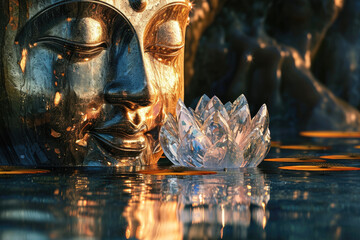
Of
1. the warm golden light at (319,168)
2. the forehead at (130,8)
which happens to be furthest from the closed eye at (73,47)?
the warm golden light at (319,168)

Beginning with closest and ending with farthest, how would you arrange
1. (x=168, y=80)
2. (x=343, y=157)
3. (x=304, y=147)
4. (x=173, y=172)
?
1. (x=173, y=172)
2. (x=168, y=80)
3. (x=343, y=157)
4. (x=304, y=147)

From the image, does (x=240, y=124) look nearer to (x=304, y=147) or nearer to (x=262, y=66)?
(x=304, y=147)

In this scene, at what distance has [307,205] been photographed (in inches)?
56.8

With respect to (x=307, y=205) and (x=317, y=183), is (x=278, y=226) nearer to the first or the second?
(x=307, y=205)

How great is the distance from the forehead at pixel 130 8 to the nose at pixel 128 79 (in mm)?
68

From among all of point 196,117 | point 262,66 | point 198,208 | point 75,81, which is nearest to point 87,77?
point 75,81

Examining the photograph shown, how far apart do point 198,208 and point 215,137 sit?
78cm

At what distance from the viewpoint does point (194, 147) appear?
7.17ft

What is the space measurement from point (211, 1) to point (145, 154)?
301 cm

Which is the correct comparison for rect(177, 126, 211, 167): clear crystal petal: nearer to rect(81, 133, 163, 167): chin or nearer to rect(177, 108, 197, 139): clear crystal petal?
rect(177, 108, 197, 139): clear crystal petal

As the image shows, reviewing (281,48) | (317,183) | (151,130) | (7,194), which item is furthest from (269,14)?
(7,194)

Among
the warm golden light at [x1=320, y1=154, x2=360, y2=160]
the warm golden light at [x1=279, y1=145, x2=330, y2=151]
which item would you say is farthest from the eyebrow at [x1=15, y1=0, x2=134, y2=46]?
the warm golden light at [x1=279, y1=145, x2=330, y2=151]

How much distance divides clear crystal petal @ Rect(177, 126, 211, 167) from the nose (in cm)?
19

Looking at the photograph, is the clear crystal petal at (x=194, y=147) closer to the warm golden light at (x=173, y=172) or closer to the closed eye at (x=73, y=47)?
the warm golden light at (x=173, y=172)
